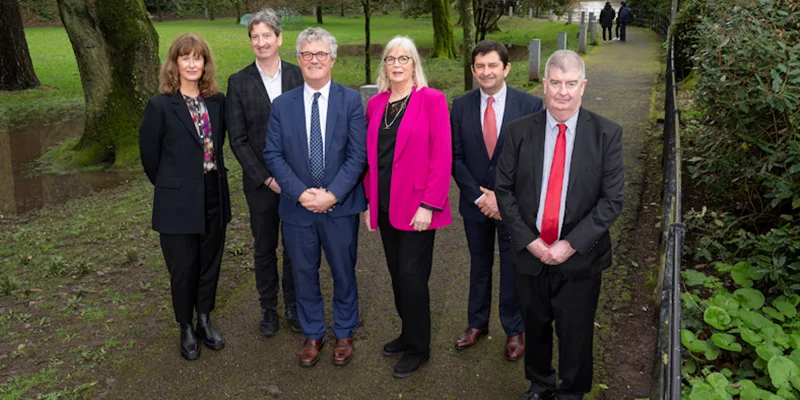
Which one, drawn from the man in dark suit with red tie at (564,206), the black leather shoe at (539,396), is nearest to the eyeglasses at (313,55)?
the man in dark suit with red tie at (564,206)

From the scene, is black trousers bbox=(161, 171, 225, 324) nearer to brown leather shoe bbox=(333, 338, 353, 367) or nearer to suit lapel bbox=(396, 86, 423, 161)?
brown leather shoe bbox=(333, 338, 353, 367)

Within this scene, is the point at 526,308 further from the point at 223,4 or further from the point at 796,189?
the point at 223,4

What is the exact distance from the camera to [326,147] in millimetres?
4199

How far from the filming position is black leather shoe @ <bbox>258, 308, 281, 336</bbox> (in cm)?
475

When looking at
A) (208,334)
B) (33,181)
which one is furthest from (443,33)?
(208,334)

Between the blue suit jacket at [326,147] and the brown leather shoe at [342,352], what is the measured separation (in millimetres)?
833

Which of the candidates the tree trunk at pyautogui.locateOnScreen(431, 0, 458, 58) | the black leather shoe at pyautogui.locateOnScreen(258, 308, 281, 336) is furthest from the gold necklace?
the tree trunk at pyautogui.locateOnScreen(431, 0, 458, 58)

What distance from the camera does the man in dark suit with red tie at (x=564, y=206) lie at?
343cm

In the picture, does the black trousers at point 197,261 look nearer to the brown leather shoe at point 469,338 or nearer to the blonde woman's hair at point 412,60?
the blonde woman's hair at point 412,60

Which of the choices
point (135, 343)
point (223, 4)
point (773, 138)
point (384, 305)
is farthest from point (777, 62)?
point (223, 4)

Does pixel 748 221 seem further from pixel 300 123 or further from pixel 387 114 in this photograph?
pixel 300 123

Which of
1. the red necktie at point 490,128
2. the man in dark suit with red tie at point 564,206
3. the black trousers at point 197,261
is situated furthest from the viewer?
the black trousers at point 197,261

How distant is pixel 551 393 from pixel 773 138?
2.91m

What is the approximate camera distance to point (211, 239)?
180 inches
